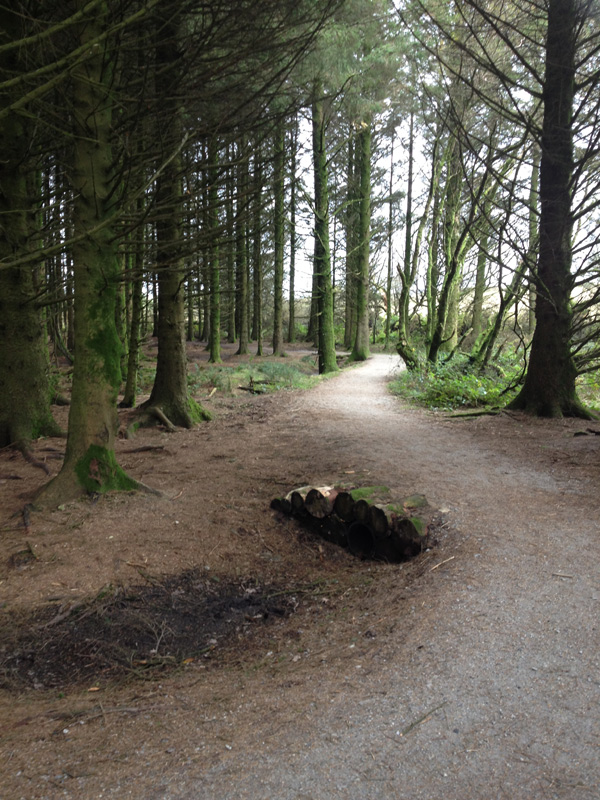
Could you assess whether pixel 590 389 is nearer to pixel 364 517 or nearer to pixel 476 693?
Result: pixel 364 517

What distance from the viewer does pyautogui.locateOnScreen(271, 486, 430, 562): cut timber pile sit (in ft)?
14.1

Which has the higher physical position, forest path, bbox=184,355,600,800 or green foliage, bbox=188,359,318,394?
green foliage, bbox=188,359,318,394

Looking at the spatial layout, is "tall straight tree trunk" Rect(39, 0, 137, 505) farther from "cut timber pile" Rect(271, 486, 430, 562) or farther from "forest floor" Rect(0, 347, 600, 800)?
"cut timber pile" Rect(271, 486, 430, 562)

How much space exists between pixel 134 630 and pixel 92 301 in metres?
3.11

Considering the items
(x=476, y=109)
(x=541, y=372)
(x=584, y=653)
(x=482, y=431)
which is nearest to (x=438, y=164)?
(x=476, y=109)

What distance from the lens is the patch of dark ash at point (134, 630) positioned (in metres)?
3.02

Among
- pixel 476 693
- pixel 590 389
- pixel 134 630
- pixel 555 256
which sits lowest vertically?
pixel 134 630

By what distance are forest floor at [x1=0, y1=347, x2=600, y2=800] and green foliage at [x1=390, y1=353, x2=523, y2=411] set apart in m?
4.20

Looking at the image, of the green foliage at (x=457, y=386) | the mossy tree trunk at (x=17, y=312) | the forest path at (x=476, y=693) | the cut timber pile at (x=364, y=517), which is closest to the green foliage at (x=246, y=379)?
A: the green foliage at (x=457, y=386)

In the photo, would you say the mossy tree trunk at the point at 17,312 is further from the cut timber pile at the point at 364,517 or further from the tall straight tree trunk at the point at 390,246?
the tall straight tree trunk at the point at 390,246

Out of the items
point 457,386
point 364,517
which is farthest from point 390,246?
point 364,517

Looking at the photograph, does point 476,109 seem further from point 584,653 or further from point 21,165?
point 584,653

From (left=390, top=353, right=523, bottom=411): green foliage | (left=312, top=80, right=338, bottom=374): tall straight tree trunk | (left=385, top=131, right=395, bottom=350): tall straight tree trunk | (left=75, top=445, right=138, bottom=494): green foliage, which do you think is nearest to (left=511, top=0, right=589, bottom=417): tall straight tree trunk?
(left=390, top=353, right=523, bottom=411): green foliage

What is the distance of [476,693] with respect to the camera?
2.38 meters
